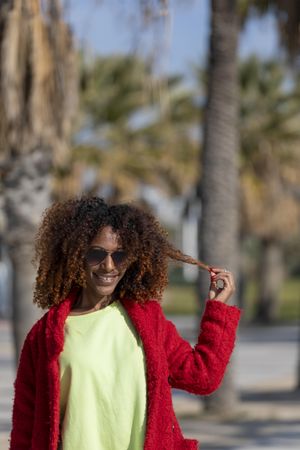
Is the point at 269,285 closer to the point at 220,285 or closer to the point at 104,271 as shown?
the point at 220,285

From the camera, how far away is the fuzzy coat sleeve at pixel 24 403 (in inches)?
143

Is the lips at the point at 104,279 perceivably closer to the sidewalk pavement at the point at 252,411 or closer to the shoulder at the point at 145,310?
the shoulder at the point at 145,310

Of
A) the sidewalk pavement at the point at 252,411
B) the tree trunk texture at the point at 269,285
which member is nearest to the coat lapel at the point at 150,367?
the sidewalk pavement at the point at 252,411

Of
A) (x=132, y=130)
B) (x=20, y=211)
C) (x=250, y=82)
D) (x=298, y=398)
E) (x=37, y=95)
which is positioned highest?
(x=250, y=82)

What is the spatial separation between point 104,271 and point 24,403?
1.57 feet

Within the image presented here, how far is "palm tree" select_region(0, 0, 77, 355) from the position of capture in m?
9.46

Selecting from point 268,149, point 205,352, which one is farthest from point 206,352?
point 268,149

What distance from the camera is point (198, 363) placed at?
147 inches

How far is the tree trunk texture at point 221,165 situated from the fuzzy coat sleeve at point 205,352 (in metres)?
8.21

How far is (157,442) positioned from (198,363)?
295 mm

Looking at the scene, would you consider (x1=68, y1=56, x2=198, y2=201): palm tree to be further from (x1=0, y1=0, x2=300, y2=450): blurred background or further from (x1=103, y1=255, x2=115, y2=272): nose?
(x1=103, y1=255, x2=115, y2=272): nose

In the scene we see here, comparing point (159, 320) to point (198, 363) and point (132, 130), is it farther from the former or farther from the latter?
point (132, 130)

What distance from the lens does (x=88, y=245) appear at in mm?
3693

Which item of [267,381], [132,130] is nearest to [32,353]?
[267,381]
